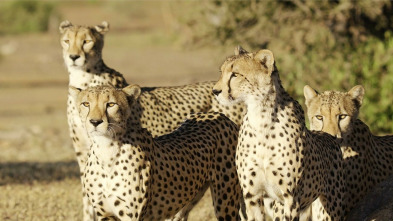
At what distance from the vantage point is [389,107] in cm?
951

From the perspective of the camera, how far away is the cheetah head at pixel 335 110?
502 cm

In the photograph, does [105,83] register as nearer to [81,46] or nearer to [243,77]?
[81,46]

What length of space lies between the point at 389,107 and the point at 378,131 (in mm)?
316

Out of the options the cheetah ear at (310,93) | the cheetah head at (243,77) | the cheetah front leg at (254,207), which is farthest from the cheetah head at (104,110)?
the cheetah ear at (310,93)

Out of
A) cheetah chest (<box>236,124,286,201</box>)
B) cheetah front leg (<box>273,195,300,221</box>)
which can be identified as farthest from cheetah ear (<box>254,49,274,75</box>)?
cheetah front leg (<box>273,195,300,221</box>)

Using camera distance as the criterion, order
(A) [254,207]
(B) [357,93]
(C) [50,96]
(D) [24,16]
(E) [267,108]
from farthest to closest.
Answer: (D) [24,16] → (C) [50,96] → (B) [357,93] → (A) [254,207] → (E) [267,108]

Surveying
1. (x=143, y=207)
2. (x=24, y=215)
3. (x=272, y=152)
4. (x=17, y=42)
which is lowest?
(x=17, y=42)

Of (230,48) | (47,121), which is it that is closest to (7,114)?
(47,121)

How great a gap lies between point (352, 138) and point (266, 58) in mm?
1135

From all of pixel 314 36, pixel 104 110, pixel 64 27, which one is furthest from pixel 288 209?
pixel 314 36

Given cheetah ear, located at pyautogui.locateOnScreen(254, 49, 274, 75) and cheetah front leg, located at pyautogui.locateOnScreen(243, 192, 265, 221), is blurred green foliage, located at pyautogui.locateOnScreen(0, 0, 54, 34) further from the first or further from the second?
cheetah ear, located at pyautogui.locateOnScreen(254, 49, 274, 75)

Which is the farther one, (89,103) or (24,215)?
(24,215)

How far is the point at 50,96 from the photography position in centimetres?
1944

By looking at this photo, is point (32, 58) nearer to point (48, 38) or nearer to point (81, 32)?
point (48, 38)
